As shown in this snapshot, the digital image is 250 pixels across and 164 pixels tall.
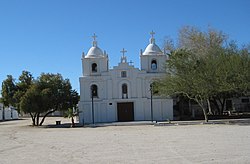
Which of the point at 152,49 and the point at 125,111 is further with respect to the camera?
the point at 152,49

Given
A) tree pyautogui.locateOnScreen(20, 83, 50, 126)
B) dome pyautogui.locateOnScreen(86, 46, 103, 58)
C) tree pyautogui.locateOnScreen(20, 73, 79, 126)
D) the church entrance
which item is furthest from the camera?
dome pyautogui.locateOnScreen(86, 46, 103, 58)

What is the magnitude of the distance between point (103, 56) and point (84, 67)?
2716mm

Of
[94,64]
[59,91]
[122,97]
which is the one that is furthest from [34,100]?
[122,97]

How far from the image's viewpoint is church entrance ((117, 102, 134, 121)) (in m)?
43.8

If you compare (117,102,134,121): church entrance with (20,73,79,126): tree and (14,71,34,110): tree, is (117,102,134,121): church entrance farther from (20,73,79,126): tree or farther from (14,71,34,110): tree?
(14,71,34,110): tree

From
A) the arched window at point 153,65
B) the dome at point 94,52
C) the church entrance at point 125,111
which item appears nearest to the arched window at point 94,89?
the church entrance at point 125,111

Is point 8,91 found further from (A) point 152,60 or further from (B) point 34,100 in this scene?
(A) point 152,60

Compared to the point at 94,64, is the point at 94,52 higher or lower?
higher

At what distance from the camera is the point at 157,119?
43.6 meters

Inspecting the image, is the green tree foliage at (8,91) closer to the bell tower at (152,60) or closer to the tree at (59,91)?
the tree at (59,91)

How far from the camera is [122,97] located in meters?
44.0

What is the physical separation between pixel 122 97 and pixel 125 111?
1.70m

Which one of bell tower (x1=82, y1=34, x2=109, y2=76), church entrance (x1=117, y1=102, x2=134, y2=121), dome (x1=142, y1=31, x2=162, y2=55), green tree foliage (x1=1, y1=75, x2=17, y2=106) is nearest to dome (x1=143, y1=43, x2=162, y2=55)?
dome (x1=142, y1=31, x2=162, y2=55)

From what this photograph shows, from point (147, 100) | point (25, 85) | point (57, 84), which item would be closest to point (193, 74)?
point (147, 100)
